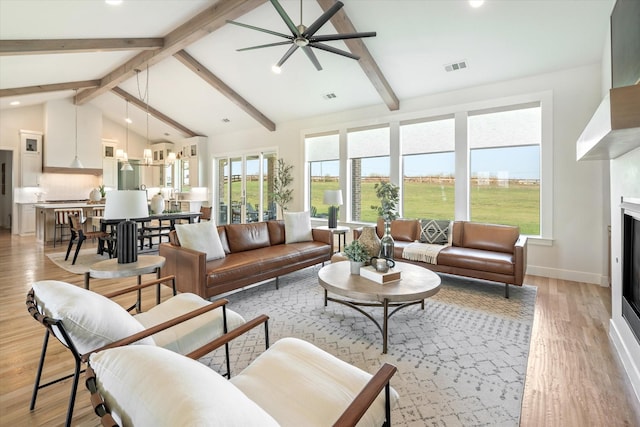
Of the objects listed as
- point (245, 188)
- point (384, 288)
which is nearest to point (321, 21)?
point (384, 288)

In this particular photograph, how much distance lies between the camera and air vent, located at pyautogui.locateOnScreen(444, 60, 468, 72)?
462cm

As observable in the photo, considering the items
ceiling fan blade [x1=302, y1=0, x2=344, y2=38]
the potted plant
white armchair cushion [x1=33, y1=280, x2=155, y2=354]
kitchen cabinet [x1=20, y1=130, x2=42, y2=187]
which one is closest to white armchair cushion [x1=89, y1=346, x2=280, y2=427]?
white armchair cushion [x1=33, y1=280, x2=155, y2=354]

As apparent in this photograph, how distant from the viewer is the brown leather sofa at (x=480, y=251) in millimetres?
3646

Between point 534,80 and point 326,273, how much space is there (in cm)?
435

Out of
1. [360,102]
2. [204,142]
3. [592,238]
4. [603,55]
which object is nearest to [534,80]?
[603,55]

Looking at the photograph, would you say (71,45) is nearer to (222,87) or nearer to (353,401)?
(222,87)

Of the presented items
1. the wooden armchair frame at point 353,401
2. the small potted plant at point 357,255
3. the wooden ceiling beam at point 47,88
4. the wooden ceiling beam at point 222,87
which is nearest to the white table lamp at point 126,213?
the wooden armchair frame at point 353,401

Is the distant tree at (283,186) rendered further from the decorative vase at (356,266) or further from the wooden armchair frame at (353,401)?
the wooden armchair frame at (353,401)

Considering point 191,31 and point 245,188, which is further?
point 245,188

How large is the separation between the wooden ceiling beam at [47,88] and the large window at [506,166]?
852 cm

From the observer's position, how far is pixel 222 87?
262 inches

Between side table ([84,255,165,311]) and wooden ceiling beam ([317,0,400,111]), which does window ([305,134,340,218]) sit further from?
side table ([84,255,165,311])

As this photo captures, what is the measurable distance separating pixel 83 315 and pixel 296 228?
3.56m

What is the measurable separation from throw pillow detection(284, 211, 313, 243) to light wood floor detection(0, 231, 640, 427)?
80.1 inches
